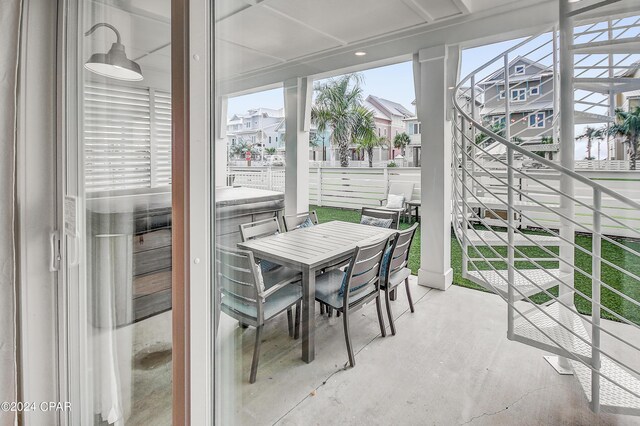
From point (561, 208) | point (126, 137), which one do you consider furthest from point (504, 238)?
point (126, 137)

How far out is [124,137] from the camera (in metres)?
1.03

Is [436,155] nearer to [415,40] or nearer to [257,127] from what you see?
[415,40]

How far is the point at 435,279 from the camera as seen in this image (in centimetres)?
151

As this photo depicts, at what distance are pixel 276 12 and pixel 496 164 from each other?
127 centimetres

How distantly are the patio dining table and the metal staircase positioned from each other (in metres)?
0.51

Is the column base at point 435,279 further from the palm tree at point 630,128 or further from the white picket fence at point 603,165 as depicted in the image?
the palm tree at point 630,128

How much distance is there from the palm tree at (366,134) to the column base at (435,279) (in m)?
0.60

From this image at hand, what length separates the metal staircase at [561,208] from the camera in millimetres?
604

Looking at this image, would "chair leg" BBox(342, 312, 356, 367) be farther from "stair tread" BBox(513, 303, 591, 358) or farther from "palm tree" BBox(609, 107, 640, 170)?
"palm tree" BBox(609, 107, 640, 170)

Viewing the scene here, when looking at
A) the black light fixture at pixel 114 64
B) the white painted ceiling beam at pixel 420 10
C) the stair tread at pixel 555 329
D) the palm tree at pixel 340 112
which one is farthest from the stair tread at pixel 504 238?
the white painted ceiling beam at pixel 420 10

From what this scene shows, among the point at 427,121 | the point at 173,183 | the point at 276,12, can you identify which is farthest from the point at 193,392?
the point at 276,12

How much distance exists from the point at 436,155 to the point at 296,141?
0.73m

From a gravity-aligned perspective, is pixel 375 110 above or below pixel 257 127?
above

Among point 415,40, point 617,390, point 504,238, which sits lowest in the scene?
point 617,390
